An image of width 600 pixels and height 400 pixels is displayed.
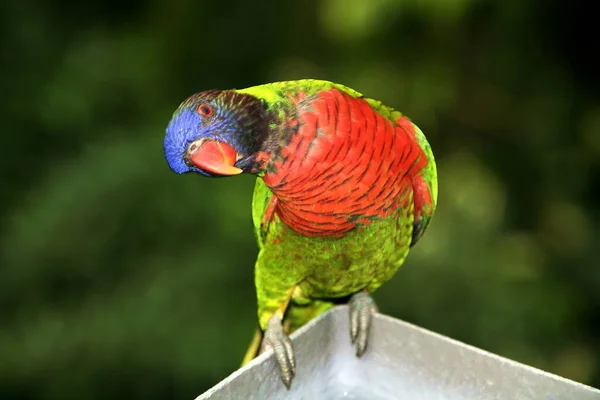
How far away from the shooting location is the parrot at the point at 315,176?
1.02m

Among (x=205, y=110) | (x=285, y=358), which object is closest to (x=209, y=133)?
(x=205, y=110)

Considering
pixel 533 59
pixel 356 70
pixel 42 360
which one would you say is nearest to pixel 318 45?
pixel 356 70

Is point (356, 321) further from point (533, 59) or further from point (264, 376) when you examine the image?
point (533, 59)

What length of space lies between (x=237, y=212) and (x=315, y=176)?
148 centimetres

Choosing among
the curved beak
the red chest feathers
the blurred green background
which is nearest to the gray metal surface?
the red chest feathers

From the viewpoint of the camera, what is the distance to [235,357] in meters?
2.38

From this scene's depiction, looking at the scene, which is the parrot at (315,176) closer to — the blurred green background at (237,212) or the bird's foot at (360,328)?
the bird's foot at (360,328)

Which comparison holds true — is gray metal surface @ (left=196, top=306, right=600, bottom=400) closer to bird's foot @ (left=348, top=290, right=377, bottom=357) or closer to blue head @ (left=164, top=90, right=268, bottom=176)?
bird's foot @ (left=348, top=290, right=377, bottom=357)

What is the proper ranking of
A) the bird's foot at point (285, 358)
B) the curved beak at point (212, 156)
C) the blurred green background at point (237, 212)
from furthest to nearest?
the blurred green background at point (237, 212), the bird's foot at point (285, 358), the curved beak at point (212, 156)

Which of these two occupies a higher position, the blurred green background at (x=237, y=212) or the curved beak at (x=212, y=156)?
the curved beak at (x=212, y=156)

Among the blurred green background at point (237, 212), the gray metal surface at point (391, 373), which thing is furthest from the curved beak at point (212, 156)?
the blurred green background at point (237, 212)

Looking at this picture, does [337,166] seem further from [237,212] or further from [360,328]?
[237,212]

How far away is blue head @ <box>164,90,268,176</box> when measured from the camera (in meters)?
1.01

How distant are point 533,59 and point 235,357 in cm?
152
